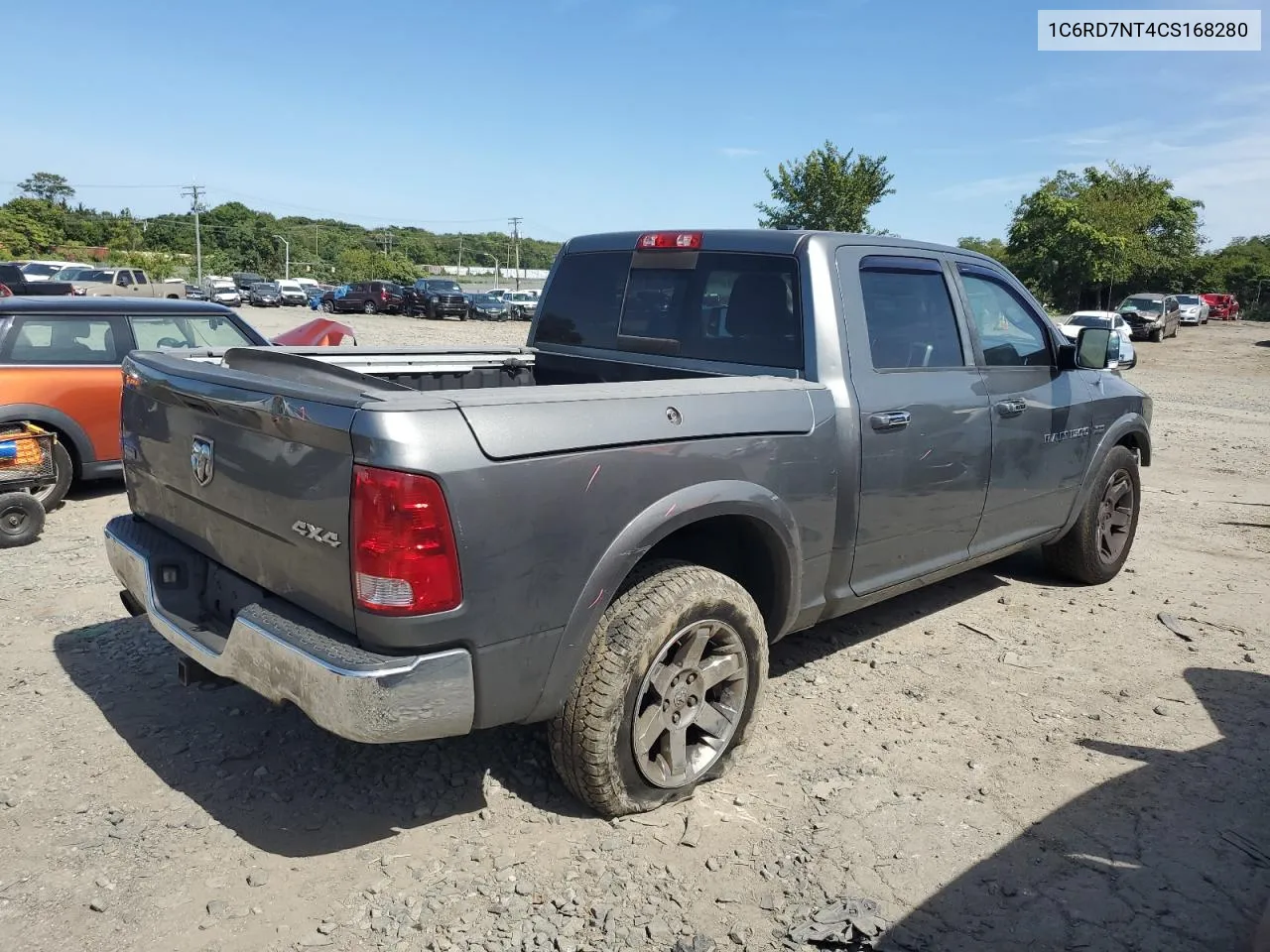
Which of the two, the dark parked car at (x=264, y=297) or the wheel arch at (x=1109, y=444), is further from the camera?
the dark parked car at (x=264, y=297)

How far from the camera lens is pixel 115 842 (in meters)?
2.88

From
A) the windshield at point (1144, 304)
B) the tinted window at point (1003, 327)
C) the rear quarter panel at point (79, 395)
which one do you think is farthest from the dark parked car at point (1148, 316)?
the rear quarter panel at point (79, 395)

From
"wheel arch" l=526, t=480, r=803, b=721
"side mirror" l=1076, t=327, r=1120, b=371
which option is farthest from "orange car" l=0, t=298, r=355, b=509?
"side mirror" l=1076, t=327, r=1120, b=371

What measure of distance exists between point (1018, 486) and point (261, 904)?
12.3ft

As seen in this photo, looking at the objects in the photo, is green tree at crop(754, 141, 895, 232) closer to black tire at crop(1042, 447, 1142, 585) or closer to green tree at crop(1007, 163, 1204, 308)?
green tree at crop(1007, 163, 1204, 308)

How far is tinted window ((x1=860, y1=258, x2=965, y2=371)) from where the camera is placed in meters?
3.79

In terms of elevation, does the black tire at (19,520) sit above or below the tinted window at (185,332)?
below

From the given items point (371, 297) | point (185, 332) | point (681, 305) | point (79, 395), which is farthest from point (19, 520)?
point (371, 297)

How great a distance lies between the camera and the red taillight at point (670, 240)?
4020 millimetres

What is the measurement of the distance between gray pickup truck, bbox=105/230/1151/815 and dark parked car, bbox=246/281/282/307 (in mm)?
51655

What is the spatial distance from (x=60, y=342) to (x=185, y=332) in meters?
0.87

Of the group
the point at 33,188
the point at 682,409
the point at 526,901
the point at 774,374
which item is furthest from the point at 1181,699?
the point at 33,188

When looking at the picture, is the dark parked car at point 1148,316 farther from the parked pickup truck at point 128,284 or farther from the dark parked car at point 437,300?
the parked pickup truck at point 128,284

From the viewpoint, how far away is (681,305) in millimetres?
4035
